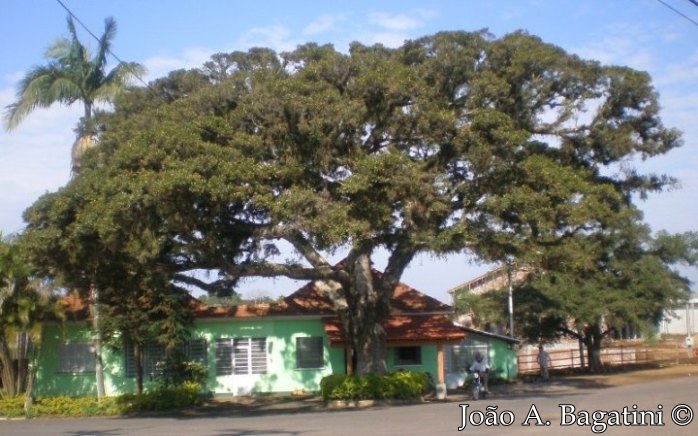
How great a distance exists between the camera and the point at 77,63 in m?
33.4

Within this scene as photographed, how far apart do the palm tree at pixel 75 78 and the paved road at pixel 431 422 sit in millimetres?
11443

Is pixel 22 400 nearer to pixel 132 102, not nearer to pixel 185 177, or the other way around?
pixel 132 102

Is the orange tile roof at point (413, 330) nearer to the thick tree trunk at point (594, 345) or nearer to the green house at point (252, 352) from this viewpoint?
the green house at point (252, 352)

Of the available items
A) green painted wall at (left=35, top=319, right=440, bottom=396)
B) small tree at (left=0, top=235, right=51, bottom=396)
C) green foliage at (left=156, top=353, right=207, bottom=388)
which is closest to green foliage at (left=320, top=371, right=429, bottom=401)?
green foliage at (left=156, top=353, right=207, bottom=388)

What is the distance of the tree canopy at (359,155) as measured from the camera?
2400 centimetres

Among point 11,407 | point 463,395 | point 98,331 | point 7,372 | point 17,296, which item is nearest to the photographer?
point 11,407

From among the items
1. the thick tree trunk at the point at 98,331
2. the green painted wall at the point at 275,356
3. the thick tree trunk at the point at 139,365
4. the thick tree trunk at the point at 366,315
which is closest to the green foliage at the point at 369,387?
the thick tree trunk at the point at 366,315

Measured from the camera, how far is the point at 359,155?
84.4 ft

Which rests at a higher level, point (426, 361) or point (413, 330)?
point (413, 330)

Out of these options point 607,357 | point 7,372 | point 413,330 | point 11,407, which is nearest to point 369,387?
point 413,330

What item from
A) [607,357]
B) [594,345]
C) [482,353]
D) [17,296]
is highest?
[17,296]

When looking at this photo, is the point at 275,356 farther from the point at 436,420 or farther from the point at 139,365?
the point at 436,420

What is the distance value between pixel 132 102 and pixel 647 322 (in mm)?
30936

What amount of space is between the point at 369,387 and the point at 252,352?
9.12 m
